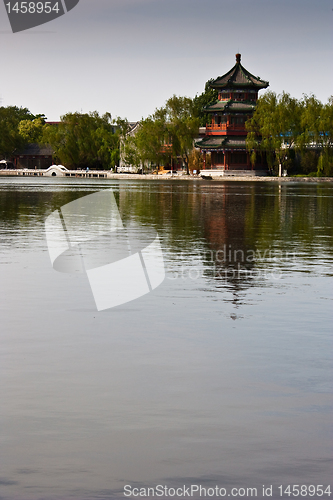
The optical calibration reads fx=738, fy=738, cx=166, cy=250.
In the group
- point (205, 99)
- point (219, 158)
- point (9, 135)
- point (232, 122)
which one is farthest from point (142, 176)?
point (9, 135)

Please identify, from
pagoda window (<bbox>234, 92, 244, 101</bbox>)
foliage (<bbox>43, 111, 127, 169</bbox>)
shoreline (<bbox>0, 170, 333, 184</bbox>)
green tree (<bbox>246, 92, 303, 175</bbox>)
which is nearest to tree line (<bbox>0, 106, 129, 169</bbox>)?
foliage (<bbox>43, 111, 127, 169</bbox>)

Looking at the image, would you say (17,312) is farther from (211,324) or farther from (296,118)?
(296,118)

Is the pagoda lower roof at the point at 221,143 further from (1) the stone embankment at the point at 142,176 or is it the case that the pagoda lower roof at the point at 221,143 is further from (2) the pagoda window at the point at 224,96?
(2) the pagoda window at the point at 224,96

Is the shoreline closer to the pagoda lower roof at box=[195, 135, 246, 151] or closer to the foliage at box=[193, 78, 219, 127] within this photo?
the pagoda lower roof at box=[195, 135, 246, 151]

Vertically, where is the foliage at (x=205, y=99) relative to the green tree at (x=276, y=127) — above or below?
above

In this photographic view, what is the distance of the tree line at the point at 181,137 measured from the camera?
7838 cm

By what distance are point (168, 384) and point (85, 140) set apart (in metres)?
109

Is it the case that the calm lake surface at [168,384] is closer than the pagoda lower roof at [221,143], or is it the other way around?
the calm lake surface at [168,384]

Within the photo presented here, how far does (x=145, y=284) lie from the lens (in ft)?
36.4

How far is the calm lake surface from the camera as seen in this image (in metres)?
4.28

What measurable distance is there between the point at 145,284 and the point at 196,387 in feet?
17.5

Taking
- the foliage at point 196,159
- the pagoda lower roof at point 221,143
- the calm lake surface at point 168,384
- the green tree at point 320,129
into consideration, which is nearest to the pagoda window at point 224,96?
the pagoda lower roof at point 221,143

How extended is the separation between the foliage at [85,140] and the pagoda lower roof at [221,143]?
20.8 meters

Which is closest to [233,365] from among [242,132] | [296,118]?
[296,118]
